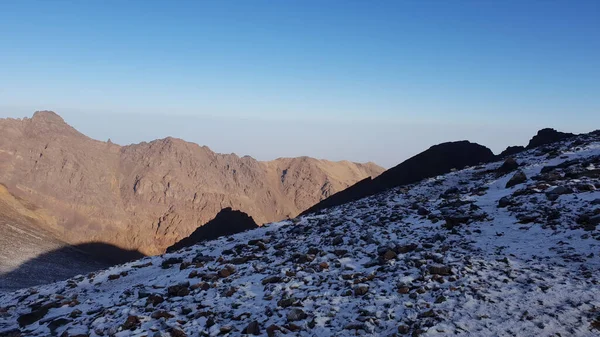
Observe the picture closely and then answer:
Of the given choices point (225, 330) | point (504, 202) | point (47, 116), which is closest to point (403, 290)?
point (225, 330)

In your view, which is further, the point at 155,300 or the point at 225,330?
the point at 155,300

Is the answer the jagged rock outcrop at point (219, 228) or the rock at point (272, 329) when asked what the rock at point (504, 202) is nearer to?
the rock at point (272, 329)

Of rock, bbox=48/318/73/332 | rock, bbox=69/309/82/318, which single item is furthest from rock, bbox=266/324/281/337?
rock, bbox=69/309/82/318

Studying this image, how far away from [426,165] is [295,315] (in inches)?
1249

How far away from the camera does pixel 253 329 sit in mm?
7238

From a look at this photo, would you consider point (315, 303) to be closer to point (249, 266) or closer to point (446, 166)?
point (249, 266)

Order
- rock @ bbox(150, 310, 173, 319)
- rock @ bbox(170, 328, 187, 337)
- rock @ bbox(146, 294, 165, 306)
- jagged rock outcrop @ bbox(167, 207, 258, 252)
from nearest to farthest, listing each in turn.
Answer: rock @ bbox(170, 328, 187, 337), rock @ bbox(150, 310, 173, 319), rock @ bbox(146, 294, 165, 306), jagged rock outcrop @ bbox(167, 207, 258, 252)

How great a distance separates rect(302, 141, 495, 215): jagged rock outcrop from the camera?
35344 millimetres

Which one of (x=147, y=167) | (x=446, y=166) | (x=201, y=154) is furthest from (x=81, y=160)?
(x=446, y=166)

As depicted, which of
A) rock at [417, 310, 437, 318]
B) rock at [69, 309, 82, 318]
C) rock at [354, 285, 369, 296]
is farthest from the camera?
rock at [69, 309, 82, 318]

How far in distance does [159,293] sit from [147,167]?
4017 inches

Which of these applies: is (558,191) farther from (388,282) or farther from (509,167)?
(388,282)

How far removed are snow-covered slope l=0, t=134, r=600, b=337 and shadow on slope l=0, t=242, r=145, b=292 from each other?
121 feet

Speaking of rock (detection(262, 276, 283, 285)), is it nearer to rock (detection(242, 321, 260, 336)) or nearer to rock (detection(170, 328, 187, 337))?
rock (detection(242, 321, 260, 336))
